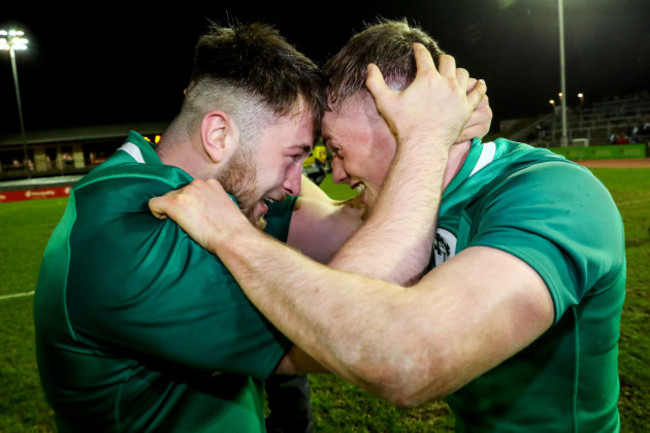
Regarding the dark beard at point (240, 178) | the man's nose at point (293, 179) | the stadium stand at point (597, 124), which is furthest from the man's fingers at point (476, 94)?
the stadium stand at point (597, 124)

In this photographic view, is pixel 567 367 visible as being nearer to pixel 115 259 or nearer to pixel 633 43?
pixel 115 259

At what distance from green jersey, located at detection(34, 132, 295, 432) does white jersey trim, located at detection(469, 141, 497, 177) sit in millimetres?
987

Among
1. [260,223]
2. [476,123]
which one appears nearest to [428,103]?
[476,123]

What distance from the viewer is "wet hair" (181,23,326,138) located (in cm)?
218

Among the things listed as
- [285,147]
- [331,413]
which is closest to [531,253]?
[285,147]

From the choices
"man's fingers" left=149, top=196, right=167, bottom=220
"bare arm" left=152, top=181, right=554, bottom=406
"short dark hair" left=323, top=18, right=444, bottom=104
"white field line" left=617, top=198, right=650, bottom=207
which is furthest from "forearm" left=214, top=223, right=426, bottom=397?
"white field line" left=617, top=198, right=650, bottom=207

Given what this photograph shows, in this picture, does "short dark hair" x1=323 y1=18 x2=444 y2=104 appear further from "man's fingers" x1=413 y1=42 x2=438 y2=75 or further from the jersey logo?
the jersey logo

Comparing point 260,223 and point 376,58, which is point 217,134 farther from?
point 376,58

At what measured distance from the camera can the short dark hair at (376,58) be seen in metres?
2.11

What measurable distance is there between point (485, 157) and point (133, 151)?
4.60 ft

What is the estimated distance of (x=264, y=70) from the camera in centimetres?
221

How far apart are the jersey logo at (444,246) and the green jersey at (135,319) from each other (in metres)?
0.77

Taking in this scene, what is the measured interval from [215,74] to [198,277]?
1178mm

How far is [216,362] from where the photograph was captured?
142cm
